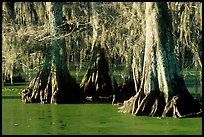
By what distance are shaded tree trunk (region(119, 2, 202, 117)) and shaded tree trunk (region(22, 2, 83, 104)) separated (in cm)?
281

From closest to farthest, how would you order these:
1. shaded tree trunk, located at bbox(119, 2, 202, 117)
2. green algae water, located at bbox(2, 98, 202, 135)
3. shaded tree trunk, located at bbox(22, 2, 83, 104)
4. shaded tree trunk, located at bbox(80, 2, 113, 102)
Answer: green algae water, located at bbox(2, 98, 202, 135) → shaded tree trunk, located at bbox(119, 2, 202, 117) → shaded tree trunk, located at bbox(22, 2, 83, 104) → shaded tree trunk, located at bbox(80, 2, 113, 102)

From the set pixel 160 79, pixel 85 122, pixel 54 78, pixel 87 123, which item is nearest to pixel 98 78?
pixel 54 78

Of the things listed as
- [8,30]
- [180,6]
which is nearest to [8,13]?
[8,30]

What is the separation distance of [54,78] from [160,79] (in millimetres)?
3808

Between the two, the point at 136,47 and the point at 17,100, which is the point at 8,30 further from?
the point at 136,47

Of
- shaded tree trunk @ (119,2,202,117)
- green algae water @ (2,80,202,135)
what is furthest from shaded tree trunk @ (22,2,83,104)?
shaded tree trunk @ (119,2,202,117)

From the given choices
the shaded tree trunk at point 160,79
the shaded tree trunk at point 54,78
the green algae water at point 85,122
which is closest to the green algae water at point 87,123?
the green algae water at point 85,122

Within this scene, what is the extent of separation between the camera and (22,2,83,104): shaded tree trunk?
1413 centimetres

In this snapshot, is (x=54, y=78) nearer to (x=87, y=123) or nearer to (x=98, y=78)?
(x=98, y=78)

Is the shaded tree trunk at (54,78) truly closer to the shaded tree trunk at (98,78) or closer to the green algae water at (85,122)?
the shaded tree trunk at (98,78)

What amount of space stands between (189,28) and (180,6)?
1.93 feet

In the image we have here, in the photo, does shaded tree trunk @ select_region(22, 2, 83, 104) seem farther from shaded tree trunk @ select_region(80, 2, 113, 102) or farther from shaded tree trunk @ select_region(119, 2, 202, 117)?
shaded tree trunk @ select_region(119, 2, 202, 117)

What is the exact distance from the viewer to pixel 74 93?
1439 centimetres

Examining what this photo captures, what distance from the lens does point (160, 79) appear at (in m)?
11.3
